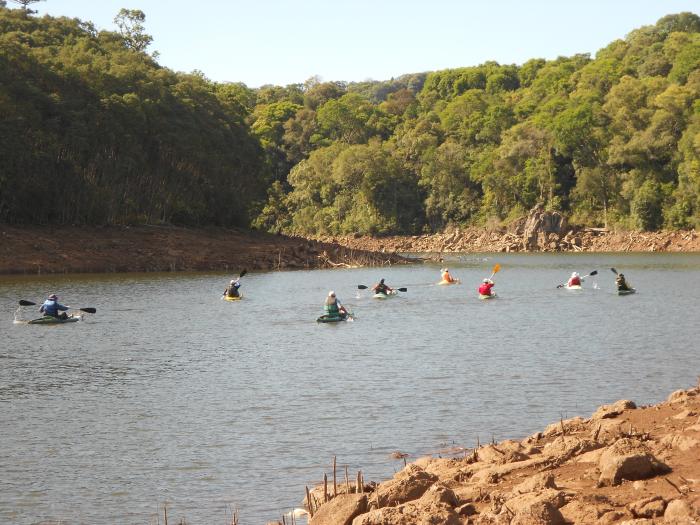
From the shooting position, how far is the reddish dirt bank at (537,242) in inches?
3925

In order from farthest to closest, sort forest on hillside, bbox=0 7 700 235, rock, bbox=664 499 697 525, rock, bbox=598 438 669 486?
1. forest on hillside, bbox=0 7 700 235
2. rock, bbox=598 438 669 486
3. rock, bbox=664 499 697 525

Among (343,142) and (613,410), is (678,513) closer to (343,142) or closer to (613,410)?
(613,410)

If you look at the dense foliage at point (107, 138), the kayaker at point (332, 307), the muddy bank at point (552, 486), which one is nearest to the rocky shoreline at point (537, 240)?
the dense foliage at point (107, 138)

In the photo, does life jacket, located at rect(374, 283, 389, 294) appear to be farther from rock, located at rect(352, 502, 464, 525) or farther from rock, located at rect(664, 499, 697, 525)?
rock, located at rect(664, 499, 697, 525)

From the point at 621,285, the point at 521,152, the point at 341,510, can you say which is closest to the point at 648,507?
the point at 341,510

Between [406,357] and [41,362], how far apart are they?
11141 millimetres

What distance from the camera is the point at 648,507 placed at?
37.0 feet

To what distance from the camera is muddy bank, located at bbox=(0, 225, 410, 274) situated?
213 ft

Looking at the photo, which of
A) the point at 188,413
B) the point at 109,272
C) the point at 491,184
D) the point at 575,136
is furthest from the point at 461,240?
the point at 188,413

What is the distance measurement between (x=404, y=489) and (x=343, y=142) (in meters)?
129

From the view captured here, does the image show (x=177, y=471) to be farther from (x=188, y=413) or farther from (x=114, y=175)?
(x=114, y=175)

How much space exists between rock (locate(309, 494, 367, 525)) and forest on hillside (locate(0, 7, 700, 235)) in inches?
2178

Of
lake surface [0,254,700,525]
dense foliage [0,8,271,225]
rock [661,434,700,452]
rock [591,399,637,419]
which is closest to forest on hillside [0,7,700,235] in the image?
dense foliage [0,8,271,225]

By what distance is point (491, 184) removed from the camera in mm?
117875
